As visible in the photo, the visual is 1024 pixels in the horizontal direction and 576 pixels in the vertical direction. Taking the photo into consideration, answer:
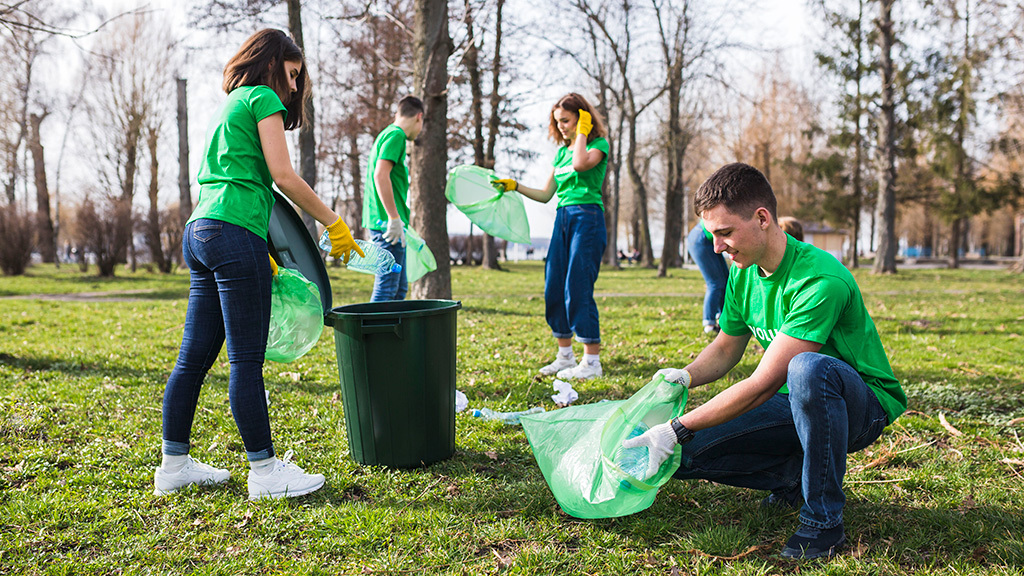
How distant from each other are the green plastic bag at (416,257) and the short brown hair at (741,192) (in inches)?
95.8

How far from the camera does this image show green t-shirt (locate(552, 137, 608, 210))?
13.8 feet

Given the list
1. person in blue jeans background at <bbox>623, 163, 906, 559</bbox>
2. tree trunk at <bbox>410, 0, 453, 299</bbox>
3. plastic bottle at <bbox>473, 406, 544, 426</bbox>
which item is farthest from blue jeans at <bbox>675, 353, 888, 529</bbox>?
tree trunk at <bbox>410, 0, 453, 299</bbox>

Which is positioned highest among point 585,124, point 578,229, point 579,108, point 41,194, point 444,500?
point 41,194

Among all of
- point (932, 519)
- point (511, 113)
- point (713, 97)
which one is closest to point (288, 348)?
point (932, 519)

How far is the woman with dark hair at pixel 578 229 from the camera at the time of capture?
13.7 ft

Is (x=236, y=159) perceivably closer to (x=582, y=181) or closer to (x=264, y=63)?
(x=264, y=63)

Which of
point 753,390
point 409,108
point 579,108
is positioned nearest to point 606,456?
point 753,390

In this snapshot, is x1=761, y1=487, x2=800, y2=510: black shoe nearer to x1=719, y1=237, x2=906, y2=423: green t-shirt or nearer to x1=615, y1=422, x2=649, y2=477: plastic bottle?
x1=719, y1=237, x2=906, y2=423: green t-shirt

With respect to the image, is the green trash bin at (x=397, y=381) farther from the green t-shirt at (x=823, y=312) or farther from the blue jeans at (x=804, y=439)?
the green t-shirt at (x=823, y=312)

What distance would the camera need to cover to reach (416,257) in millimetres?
4453

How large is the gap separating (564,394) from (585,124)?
1.72 metres

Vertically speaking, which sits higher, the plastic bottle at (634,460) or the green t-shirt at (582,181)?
the green t-shirt at (582,181)

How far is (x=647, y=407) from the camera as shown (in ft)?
6.93

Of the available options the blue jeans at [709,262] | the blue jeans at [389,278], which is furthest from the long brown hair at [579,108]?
the blue jeans at [709,262]
